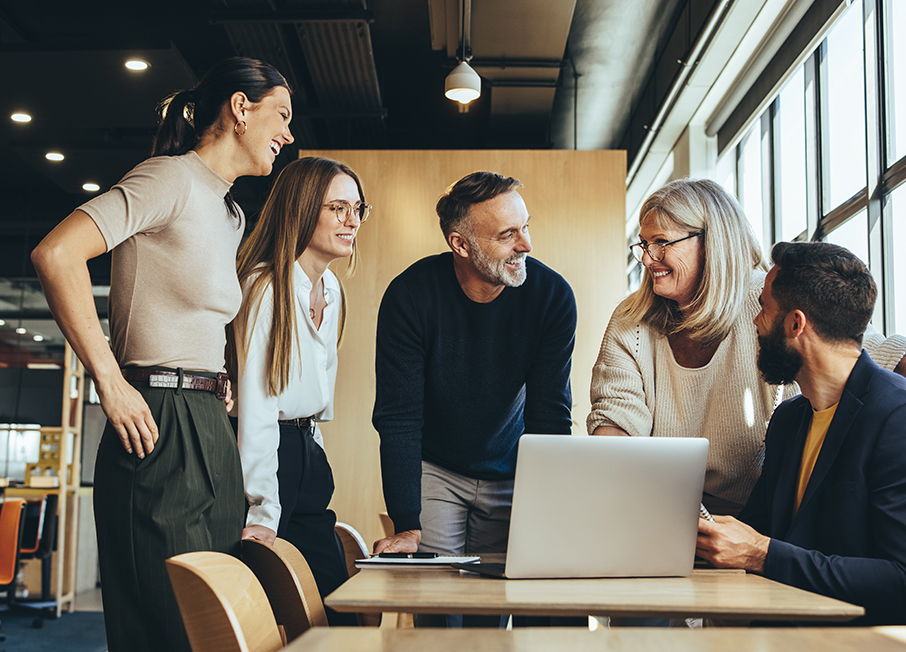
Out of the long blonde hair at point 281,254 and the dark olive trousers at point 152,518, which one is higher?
the long blonde hair at point 281,254

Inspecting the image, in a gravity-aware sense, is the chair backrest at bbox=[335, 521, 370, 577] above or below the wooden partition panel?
below

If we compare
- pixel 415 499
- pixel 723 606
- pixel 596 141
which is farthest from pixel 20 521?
pixel 596 141

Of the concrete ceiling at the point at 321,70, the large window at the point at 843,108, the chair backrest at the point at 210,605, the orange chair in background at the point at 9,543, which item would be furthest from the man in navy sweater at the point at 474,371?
the orange chair in background at the point at 9,543

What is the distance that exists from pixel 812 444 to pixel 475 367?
0.90 meters

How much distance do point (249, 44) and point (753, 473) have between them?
4.07 meters

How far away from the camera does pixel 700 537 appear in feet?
4.81

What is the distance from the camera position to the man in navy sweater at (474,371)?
2125 millimetres

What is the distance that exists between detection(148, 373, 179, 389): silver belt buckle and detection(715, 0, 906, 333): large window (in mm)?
3041

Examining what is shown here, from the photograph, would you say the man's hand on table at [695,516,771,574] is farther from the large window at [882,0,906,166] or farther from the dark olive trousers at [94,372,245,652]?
the large window at [882,0,906,166]

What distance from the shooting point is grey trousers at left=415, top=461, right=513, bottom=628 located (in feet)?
6.91

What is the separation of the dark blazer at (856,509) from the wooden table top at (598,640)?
501 mm

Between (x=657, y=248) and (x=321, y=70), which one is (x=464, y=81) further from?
(x=657, y=248)

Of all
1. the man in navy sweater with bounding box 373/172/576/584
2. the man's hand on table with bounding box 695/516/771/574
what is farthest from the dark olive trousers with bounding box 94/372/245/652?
Answer: the man's hand on table with bounding box 695/516/771/574

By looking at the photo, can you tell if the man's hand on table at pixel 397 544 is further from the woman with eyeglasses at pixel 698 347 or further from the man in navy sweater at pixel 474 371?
the woman with eyeglasses at pixel 698 347
